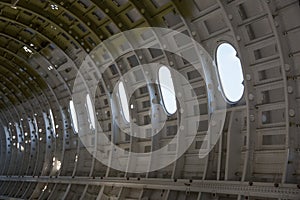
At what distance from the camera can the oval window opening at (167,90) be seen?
1611cm

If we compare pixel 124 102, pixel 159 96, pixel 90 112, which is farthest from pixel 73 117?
pixel 159 96

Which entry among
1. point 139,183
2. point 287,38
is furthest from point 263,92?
point 139,183

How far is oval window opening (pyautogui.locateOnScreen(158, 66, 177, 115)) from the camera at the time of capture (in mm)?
16109

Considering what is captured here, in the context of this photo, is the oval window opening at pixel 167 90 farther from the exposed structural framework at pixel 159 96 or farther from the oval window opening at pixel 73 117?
the oval window opening at pixel 73 117

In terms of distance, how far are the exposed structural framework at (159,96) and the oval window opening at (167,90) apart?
0.04m

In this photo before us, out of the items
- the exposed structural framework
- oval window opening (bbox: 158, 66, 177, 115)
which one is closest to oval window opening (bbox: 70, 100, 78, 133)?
the exposed structural framework

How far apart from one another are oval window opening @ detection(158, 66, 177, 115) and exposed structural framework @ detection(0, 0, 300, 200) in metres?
0.04

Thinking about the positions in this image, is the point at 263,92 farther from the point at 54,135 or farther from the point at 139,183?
the point at 54,135

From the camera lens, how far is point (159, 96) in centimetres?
1641

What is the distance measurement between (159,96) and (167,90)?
0.42 m

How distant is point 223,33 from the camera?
1278cm

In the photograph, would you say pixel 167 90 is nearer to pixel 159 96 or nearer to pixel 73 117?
pixel 159 96

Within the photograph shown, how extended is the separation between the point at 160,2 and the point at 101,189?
9261 mm

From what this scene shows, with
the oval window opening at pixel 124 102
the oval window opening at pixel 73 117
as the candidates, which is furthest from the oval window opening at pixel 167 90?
the oval window opening at pixel 73 117
